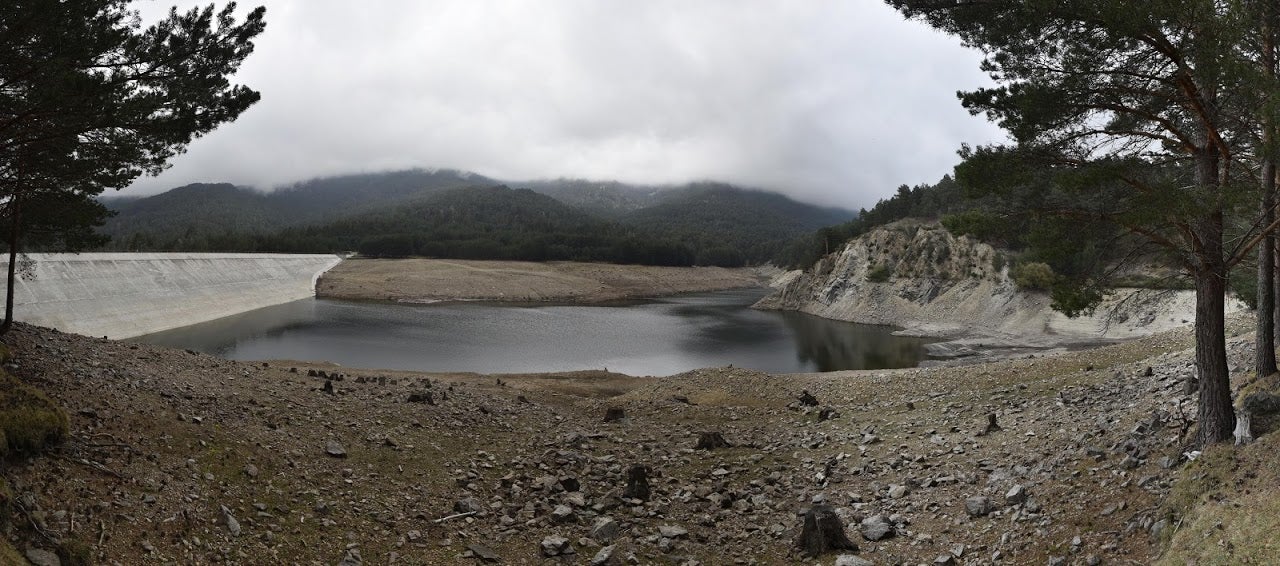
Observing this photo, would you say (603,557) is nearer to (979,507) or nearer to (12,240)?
(979,507)

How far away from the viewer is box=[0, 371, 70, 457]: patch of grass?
24.8ft

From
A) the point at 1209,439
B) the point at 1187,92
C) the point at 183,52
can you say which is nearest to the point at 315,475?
the point at 183,52

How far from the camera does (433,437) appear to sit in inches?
531

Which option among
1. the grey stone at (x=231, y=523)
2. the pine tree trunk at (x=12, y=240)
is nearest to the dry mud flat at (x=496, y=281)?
the pine tree trunk at (x=12, y=240)

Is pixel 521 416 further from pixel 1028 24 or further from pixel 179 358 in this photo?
pixel 1028 24

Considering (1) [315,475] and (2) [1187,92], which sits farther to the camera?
(1) [315,475]

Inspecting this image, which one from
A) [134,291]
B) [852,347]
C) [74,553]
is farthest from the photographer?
[134,291]

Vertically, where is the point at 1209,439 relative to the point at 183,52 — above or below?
below

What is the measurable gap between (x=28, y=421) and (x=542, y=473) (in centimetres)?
740

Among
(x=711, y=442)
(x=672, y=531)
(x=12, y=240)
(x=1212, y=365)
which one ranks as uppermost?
(x=12, y=240)

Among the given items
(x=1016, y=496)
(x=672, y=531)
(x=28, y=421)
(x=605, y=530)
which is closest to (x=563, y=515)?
(x=605, y=530)

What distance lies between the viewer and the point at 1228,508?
686 centimetres

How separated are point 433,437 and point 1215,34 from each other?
1411 cm

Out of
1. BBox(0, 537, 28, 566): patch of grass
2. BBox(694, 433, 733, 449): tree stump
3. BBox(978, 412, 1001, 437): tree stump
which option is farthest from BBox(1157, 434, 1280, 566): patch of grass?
BBox(0, 537, 28, 566): patch of grass
